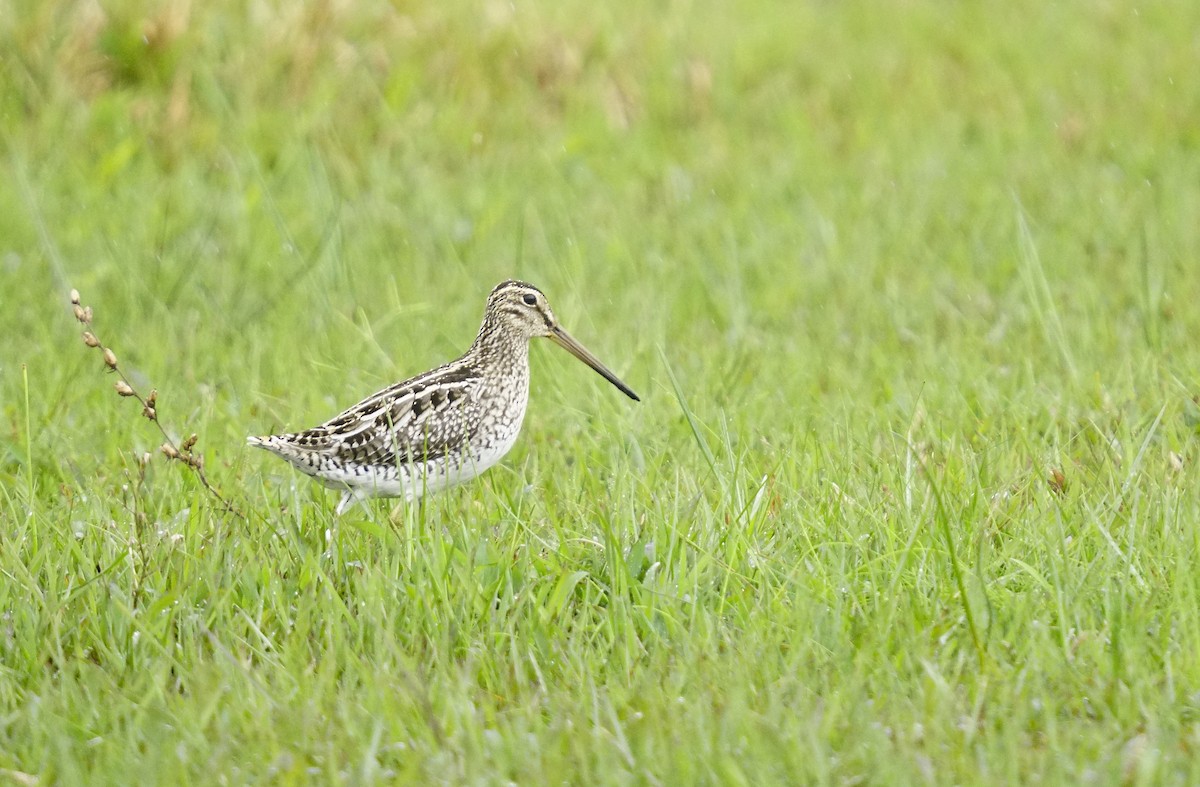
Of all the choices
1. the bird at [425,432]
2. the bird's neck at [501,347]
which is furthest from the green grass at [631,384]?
the bird's neck at [501,347]

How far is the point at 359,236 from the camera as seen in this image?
9062 mm

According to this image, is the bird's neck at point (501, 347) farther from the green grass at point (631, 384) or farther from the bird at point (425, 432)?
the green grass at point (631, 384)

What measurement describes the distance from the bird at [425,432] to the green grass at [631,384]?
16cm

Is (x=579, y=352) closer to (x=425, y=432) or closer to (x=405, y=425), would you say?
(x=405, y=425)

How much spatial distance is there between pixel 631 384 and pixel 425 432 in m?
1.70

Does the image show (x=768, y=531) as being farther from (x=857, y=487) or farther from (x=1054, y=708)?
(x=1054, y=708)

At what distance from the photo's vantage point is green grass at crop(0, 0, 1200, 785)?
383cm

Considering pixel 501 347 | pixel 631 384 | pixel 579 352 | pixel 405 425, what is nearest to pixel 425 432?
pixel 405 425

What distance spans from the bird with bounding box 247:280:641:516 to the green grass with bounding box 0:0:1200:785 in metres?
0.16

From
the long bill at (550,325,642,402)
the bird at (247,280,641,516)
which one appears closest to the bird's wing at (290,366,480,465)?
the bird at (247,280,641,516)

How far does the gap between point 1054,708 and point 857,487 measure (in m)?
1.40

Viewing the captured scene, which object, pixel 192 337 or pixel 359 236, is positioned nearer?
pixel 192 337

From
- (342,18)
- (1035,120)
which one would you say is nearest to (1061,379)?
A: (1035,120)

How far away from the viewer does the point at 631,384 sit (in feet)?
22.0
